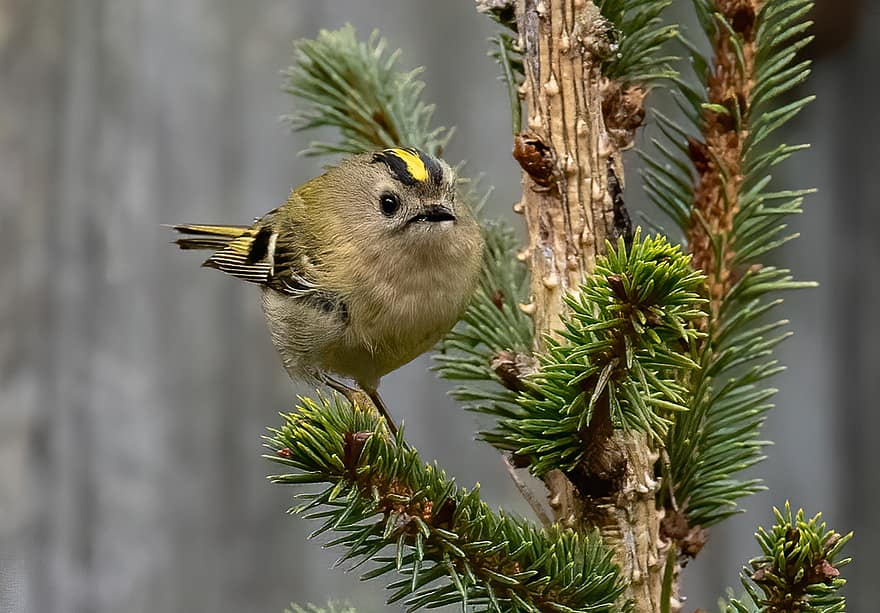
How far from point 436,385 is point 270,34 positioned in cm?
73

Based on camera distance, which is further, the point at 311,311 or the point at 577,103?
the point at 311,311

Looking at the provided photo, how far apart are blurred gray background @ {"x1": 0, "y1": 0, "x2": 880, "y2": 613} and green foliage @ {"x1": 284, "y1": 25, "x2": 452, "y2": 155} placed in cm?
69

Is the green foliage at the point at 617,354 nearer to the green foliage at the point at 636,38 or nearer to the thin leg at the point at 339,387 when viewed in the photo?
the green foliage at the point at 636,38

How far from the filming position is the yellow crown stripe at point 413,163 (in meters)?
0.93

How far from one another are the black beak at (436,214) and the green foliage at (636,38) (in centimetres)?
32

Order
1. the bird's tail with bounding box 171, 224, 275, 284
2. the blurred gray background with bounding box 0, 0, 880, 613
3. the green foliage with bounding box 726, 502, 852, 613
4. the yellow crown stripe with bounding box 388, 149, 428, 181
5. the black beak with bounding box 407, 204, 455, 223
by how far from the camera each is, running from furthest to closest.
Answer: the blurred gray background with bounding box 0, 0, 880, 613 < the bird's tail with bounding box 171, 224, 275, 284 < the black beak with bounding box 407, 204, 455, 223 < the yellow crown stripe with bounding box 388, 149, 428, 181 < the green foliage with bounding box 726, 502, 852, 613

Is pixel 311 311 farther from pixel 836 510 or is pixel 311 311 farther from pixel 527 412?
pixel 836 510

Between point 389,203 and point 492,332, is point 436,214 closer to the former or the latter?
point 389,203

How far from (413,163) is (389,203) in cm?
15

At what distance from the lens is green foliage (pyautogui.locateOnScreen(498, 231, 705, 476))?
1.58ft

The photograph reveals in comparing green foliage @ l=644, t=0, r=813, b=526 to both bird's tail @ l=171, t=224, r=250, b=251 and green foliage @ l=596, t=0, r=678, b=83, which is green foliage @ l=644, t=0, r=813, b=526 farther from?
bird's tail @ l=171, t=224, r=250, b=251

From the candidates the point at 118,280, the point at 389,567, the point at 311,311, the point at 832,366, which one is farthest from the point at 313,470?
the point at 832,366

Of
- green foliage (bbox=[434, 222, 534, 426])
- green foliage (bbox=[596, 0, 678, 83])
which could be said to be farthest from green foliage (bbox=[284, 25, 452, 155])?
green foliage (bbox=[596, 0, 678, 83])

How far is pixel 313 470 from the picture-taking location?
54cm
